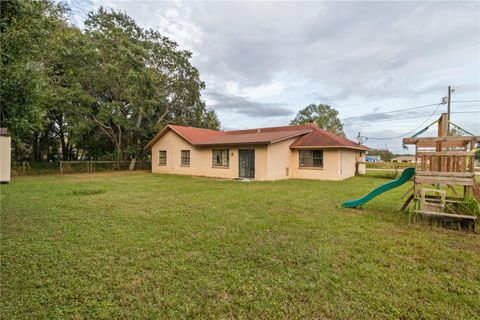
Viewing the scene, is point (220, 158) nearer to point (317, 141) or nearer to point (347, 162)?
point (317, 141)

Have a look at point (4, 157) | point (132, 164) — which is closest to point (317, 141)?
point (132, 164)

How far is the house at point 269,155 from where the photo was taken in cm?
1479

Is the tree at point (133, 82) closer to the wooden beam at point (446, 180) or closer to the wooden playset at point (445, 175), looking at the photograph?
the wooden playset at point (445, 175)

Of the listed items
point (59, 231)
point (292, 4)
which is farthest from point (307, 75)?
point (59, 231)

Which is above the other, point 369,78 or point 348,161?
point 369,78

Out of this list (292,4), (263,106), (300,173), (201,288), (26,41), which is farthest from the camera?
(263,106)

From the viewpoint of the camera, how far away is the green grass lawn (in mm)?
2562

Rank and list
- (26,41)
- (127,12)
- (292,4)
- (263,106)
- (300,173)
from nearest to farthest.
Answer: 1. (26,41)
2. (292,4)
3. (300,173)
4. (127,12)
5. (263,106)

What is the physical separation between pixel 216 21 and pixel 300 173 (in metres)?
10.0

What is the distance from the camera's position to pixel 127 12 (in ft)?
73.7

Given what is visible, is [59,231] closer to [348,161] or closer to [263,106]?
[348,161]

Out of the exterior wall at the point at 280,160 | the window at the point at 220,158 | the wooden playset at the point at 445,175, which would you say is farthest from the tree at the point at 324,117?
the wooden playset at the point at 445,175

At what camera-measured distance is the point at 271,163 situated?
14648mm

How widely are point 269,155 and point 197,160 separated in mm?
5820
